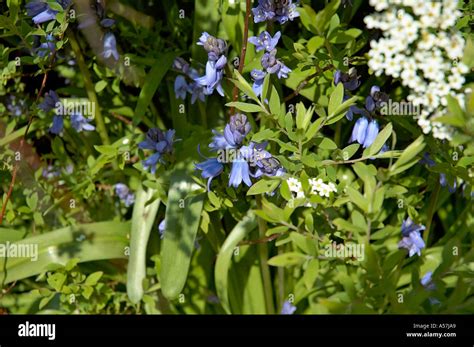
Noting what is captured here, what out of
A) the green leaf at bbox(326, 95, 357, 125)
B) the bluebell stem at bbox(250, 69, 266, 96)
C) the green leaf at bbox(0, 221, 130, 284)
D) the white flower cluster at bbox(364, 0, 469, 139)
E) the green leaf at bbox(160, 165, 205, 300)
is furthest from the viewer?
the green leaf at bbox(0, 221, 130, 284)

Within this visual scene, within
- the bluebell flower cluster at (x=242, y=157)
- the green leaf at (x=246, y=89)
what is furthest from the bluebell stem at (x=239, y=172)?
the green leaf at (x=246, y=89)

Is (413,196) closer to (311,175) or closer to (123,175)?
(311,175)

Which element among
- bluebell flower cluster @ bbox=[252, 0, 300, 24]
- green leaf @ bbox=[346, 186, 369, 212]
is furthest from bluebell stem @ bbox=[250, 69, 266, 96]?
green leaf @ bbox=[346, 186, 369, 212]

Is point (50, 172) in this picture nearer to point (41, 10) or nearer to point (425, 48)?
point (41, 10)

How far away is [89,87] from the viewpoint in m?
1.72

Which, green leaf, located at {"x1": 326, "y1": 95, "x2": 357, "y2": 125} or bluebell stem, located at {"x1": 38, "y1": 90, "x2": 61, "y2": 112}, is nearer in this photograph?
green leaf, located at {"x1": 326, "y1": 95, "x2": 357, "y2": 125}

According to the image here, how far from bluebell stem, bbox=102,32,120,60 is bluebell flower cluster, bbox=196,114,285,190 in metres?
0.40

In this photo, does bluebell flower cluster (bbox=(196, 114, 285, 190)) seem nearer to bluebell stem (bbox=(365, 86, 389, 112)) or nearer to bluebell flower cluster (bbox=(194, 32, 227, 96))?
bluebell flower cluster (bbox=(194, 32, 227, 96))

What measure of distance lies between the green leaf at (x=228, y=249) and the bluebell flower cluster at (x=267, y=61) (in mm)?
Answer: 345

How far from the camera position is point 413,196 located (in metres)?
1.59

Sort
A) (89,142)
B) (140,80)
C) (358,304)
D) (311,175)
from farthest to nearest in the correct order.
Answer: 1. (89,142)
2. (140,80)
3. (311,175)
4. (358,304)

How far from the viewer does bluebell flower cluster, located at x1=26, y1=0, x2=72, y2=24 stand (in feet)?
5.00
